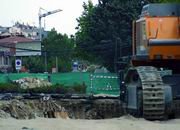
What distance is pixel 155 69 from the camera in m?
16.9

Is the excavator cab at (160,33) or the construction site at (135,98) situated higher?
the excavator cab at (160,33)

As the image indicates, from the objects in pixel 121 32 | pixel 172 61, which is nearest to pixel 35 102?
pixel 172 61

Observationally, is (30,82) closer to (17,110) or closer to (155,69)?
(17,110)

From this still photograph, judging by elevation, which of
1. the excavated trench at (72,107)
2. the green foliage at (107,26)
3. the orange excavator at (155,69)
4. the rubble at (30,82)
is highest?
the green foliage at (107,26)

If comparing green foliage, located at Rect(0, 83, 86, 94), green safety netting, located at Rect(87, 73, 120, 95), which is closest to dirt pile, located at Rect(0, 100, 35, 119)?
green foliage, located at Rect(0, 83, 86, 94)

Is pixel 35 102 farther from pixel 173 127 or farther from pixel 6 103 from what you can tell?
pixel 173 127

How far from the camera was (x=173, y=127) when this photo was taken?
1470 cm

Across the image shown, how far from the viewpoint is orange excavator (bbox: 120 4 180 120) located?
16.0 m

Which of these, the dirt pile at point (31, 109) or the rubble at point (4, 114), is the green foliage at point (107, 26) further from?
the rubble at point (4, 114)

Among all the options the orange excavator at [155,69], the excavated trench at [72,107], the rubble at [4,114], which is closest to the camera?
the orange excavator at [155,69]

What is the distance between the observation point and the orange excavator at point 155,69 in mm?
15992

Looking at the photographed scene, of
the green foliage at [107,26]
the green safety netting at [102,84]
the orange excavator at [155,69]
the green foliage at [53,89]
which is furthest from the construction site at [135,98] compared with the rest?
the green foliage at [107,26]

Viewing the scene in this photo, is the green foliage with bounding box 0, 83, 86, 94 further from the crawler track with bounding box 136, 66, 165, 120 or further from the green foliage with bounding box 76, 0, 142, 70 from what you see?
the crawler track with bounding box 136, 66, 165, 120

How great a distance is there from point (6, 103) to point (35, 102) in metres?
2.03
